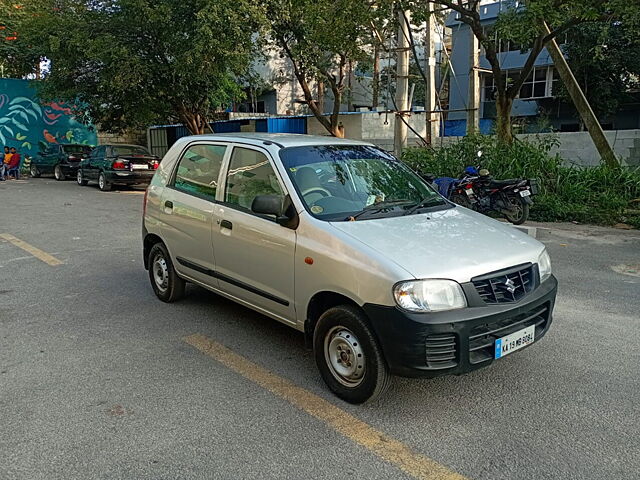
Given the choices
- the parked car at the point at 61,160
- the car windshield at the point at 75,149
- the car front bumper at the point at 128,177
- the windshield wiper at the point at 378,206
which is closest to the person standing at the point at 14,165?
the parked car at the point at 61,160

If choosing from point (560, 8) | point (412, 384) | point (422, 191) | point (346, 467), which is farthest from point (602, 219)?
point (346, 467)

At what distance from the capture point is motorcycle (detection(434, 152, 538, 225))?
1008cm

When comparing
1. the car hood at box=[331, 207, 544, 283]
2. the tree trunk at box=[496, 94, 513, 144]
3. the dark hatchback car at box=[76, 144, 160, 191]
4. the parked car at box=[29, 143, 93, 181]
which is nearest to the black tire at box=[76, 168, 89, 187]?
the dark hatchback car at box=[76, 144, 160, 191]

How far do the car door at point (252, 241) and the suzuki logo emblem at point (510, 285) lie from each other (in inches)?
57.0

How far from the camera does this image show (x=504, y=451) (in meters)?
3.06

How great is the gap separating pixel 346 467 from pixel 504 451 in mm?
900

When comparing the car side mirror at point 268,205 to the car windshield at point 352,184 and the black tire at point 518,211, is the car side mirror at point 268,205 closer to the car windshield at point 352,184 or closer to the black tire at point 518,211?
the car windshield at point 352,184

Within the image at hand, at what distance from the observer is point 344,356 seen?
361 cm

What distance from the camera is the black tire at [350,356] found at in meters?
3.38

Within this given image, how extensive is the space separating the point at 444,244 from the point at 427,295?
484mm

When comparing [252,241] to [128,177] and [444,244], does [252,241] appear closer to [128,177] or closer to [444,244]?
[444,244]

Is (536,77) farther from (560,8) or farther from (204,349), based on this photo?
(204,349)

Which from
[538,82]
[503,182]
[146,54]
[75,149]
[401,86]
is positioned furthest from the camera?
[538,82]

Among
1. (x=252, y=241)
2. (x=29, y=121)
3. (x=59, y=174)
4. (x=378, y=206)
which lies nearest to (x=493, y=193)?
(x=378, y=206)
